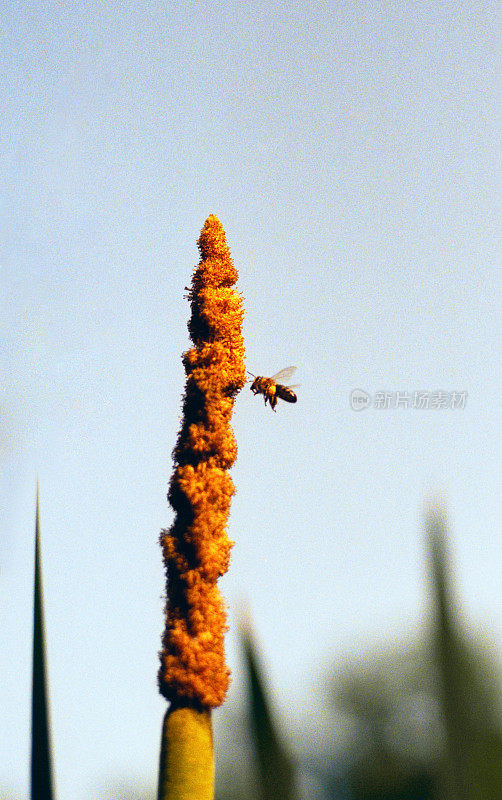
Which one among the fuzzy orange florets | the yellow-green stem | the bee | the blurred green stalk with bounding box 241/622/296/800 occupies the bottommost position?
the yellow-green stem

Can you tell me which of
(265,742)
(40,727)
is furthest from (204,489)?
(265,742)

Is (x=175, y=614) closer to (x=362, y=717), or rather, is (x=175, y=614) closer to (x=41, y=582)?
(x=41, y=582)

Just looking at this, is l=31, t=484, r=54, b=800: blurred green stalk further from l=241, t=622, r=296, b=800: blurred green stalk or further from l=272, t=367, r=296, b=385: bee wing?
l=272, t=367, r=296, b=385: bee wing

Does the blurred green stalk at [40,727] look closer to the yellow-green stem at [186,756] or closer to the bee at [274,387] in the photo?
the yellow-green stem at [186,756]

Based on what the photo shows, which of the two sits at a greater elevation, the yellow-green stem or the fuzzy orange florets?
the fuzzy orange florets

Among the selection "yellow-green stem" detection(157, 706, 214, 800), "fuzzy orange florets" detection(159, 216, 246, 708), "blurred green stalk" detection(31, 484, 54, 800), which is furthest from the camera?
"fuzzy orange florets" detection(159, 216, 246, 708)

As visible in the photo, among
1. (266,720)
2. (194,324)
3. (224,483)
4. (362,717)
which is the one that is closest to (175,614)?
(224,483)

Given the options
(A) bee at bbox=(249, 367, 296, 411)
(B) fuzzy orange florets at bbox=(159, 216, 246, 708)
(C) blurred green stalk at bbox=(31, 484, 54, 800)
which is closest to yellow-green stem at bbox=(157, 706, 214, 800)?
(B) fuzzy orange florets at bbox=(159, 216, 246, 708)

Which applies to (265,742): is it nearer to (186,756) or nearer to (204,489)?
(186,756)
